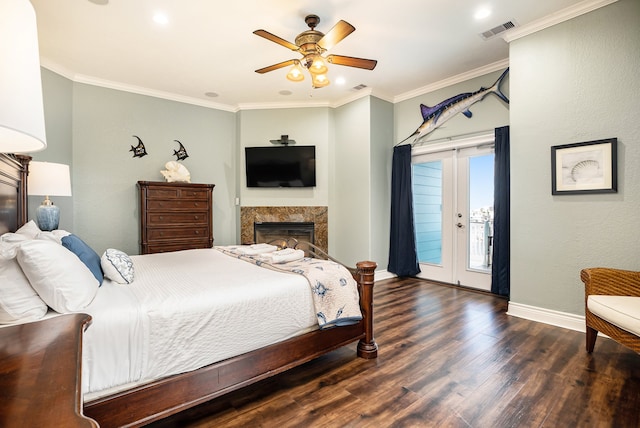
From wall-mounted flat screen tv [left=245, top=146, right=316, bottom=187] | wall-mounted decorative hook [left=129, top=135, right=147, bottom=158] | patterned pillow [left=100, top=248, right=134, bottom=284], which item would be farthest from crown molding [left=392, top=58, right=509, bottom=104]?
patterned pillow [left=100, top=248, right=134, bottom=284]

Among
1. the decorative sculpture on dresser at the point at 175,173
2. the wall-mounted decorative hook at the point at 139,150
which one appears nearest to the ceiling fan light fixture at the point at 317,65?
the decorative sculpture on dresser at the point at 175,173

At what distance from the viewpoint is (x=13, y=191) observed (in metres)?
2.41

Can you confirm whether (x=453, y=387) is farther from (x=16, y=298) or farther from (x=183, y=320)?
(x=16, y=298)

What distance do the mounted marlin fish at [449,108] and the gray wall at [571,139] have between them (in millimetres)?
742

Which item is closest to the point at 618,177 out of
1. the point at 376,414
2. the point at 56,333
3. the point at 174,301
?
the point at 376,414

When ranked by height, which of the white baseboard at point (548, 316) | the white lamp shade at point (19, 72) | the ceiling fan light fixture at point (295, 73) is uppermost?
the ceiling fan light fixture at point (295, 73)

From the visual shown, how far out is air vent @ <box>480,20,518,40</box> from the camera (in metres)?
3.21

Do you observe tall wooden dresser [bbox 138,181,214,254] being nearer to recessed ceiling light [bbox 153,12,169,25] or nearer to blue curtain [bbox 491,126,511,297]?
recessed ceiling light [bbox 153,12,169,25]

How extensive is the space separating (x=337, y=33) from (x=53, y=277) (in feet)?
8.67

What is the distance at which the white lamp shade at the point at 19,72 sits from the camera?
23.6 inches

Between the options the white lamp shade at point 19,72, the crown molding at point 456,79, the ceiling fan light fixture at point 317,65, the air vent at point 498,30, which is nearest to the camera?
the white lamp shade at point 19,72

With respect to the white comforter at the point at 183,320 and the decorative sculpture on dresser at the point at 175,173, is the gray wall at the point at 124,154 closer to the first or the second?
the decorative sculpture on dresser at the point at 175,173

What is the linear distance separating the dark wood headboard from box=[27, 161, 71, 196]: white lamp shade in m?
0.36

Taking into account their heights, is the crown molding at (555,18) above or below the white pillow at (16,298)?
above
